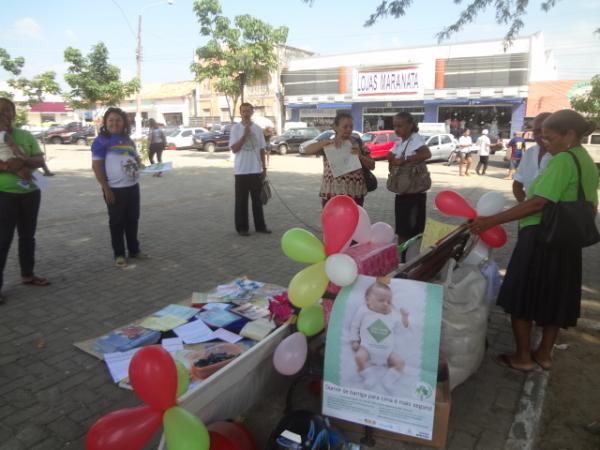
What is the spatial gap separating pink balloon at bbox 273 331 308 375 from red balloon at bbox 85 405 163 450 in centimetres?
71

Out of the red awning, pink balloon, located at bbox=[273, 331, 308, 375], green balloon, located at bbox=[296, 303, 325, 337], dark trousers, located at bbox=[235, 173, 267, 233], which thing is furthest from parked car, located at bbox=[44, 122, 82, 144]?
pink balloon, located at bbox=[273, 331, 308, 375]

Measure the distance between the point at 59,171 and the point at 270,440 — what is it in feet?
52.9

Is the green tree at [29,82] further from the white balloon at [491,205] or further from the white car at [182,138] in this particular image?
the white balloon at [491,205]

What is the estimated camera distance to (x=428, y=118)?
31.6m

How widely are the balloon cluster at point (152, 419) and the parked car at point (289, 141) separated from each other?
2270cm

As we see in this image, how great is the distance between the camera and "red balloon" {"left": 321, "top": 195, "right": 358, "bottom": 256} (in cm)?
243

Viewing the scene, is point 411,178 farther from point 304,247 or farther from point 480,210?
point 304,247

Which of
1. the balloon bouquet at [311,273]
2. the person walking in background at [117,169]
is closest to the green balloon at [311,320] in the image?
the balloon bouquet at [311,273]

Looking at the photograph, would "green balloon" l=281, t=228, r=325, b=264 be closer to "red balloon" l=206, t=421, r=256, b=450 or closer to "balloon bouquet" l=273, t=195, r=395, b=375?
"balloon bouquet" l=273, t=195, r=395, b=375

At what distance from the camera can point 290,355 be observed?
2.31m

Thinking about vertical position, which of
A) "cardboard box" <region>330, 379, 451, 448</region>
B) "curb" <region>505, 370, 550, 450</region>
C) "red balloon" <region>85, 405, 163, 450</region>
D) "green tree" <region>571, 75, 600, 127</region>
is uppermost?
"green tree" <region>571, 75, 600, 127</region>

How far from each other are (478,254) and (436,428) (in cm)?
137

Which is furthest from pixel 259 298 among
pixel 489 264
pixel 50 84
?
pixel 50 84

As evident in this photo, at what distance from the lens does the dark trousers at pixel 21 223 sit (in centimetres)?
411
